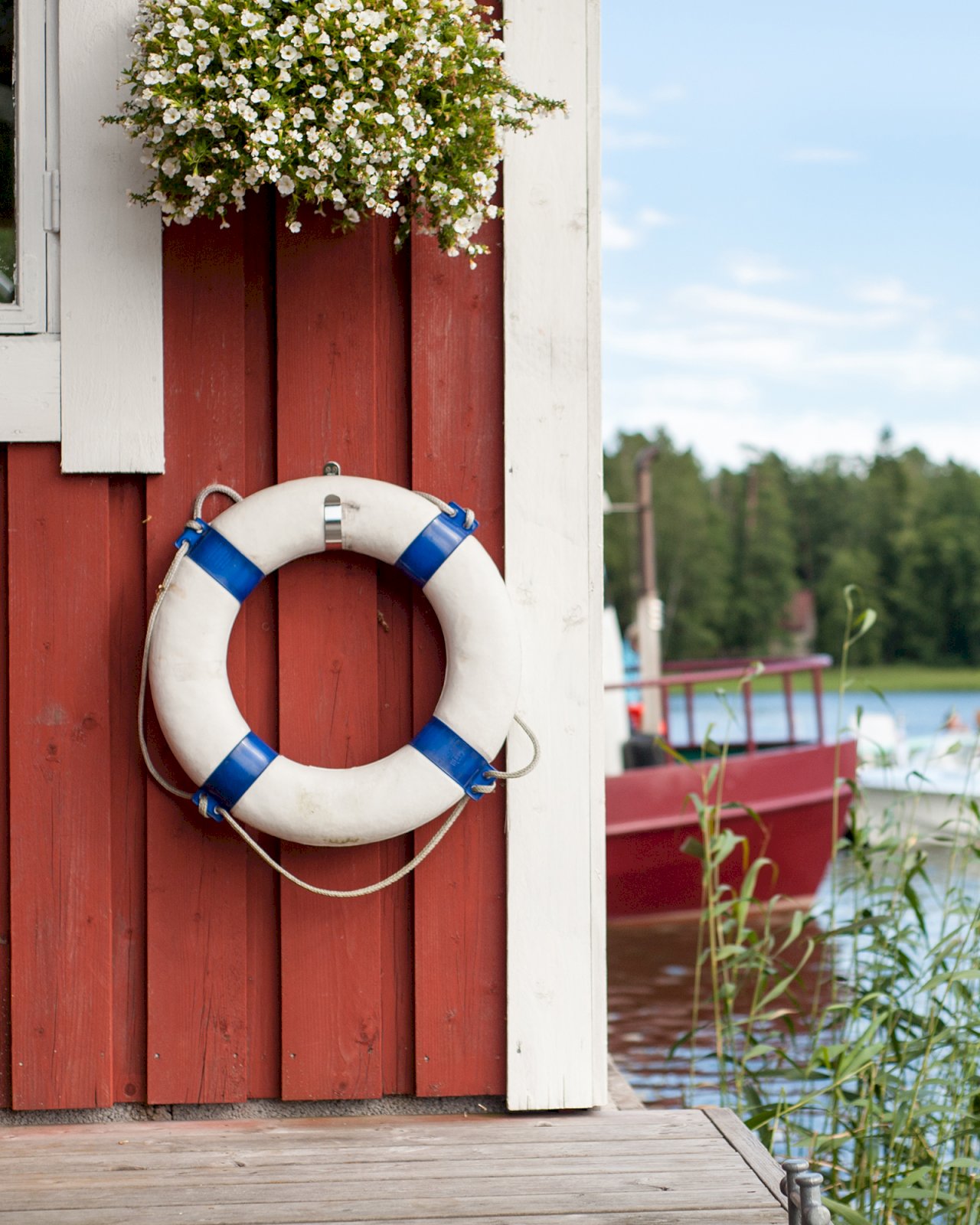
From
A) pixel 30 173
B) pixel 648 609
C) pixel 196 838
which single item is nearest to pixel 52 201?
pixel 30 173

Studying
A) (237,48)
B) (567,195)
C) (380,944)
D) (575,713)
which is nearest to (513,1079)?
(380,944)

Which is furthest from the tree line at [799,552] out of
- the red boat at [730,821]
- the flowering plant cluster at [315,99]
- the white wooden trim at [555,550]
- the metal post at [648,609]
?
the flowering plant cluster at [315,99]

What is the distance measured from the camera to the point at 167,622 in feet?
5.48

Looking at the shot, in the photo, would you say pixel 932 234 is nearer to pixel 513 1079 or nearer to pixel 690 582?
pixel 690 582

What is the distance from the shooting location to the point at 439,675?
179 centimetres

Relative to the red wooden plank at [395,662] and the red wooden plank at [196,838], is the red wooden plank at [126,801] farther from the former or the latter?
the red wooden plank at [395,662]

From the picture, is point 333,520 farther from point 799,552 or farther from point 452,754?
point 799,552

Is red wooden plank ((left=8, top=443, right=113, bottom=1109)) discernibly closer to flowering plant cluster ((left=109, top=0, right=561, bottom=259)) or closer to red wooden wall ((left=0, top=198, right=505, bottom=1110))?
red wooden wall ((left=0, top=198, right=505, bottom=1110))

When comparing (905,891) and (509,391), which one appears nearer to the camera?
(509,391)

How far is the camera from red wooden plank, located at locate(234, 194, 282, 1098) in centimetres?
177

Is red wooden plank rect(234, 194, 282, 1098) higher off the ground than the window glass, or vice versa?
the window glass

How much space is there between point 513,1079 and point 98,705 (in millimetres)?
821

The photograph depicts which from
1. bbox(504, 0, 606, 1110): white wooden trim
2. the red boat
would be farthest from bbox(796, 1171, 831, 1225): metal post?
the red boat

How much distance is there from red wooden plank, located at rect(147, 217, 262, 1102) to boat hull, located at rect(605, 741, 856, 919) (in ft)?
15.6
